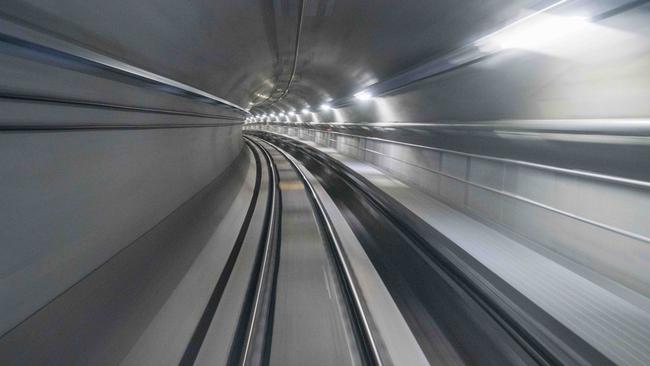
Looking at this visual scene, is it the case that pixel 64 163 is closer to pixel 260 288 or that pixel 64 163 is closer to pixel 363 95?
pixel 260 288

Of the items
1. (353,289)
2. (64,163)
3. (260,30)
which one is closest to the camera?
(64,163)

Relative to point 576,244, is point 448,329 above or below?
below

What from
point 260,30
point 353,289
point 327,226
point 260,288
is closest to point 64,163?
point 260,288

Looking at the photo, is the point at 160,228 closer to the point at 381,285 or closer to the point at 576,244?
the point at 381,285

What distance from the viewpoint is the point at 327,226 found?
750cm

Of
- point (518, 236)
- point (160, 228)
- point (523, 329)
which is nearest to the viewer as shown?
point (523, 329)

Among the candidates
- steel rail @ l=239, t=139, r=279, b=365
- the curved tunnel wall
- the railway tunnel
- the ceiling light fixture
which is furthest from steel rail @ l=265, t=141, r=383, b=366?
the ceiling light fixture

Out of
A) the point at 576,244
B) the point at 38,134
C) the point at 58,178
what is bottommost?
the point at 576,244

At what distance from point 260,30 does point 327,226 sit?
384 centimetres

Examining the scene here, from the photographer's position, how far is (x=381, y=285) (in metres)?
4.90

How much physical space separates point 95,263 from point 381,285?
3241 mm

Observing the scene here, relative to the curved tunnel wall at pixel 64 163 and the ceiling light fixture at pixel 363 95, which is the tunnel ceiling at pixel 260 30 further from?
the ceiling light fixture at pixel 363 95

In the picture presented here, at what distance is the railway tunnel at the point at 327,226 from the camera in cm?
274

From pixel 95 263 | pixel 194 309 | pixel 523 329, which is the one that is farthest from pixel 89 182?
pixel 523 329
